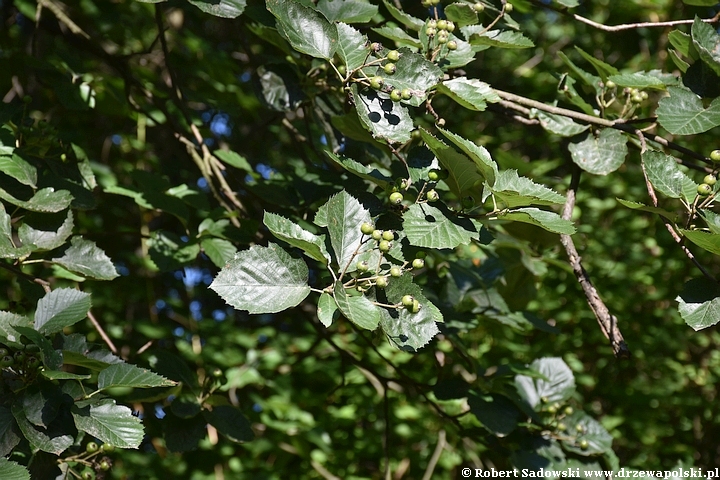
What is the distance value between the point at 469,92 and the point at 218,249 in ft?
2.47

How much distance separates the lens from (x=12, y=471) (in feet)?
3.54

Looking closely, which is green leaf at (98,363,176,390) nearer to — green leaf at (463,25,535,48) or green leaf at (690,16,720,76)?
green leaf at (463,25,535,48)

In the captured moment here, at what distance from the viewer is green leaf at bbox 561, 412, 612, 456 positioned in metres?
1.84

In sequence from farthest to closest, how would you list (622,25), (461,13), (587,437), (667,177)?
(587,437)
(622,25)
(461,13)
(667,177)

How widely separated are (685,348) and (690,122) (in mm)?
2285

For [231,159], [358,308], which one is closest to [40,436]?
[358,308]

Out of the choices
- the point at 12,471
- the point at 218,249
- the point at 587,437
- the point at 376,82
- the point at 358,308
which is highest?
the point at 376,82

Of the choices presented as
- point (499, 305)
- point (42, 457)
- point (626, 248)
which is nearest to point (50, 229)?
point (42, 457)

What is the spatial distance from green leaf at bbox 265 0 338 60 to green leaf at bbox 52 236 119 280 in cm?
67

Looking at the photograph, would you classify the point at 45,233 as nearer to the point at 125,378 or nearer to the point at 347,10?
the point at 125,378

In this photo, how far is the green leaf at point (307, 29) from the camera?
47.9 inches

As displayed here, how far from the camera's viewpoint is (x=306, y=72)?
5.68 feet

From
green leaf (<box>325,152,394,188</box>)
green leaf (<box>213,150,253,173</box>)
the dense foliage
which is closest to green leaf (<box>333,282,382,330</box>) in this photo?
the dense foliage

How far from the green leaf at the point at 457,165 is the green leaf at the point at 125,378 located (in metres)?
0.63
